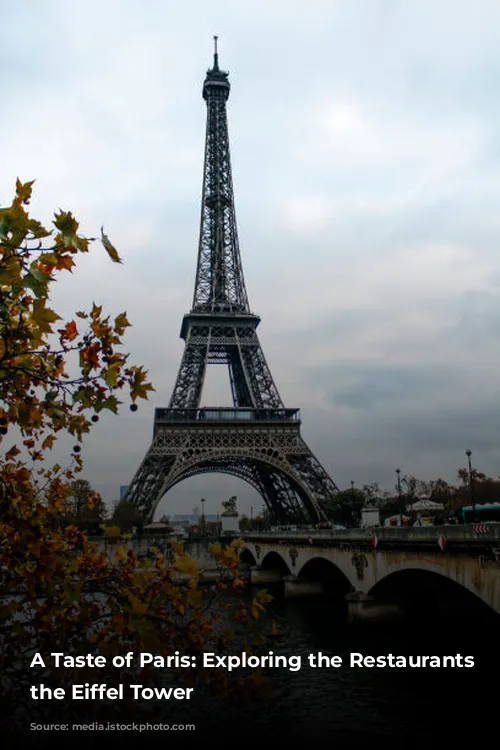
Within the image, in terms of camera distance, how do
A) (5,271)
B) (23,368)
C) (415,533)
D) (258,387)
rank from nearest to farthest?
(5,271) < (23,368) < (415,533) < (258,387)

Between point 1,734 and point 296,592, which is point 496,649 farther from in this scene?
point 1,734

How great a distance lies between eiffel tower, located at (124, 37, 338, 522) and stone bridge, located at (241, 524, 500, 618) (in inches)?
622

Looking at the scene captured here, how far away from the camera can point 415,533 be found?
25.5 m

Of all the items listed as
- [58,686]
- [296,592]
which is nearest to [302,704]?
[58,686]

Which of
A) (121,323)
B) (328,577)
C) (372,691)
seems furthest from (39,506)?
(328,577)

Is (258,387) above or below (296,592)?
above

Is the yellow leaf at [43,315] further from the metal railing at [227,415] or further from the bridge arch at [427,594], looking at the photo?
the metal railing at [227,415]

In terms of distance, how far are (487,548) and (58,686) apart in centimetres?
1798

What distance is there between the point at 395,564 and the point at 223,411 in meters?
45.0

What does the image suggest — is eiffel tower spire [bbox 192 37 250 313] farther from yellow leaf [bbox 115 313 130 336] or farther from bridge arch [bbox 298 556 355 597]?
yellow leaf [bbox 115 313 130 336]

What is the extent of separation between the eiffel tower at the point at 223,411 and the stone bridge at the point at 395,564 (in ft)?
51.8

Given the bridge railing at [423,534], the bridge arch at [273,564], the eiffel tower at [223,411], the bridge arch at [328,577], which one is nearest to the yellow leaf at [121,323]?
the bridge railing at [423,534]

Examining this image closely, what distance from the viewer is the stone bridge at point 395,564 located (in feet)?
67.7

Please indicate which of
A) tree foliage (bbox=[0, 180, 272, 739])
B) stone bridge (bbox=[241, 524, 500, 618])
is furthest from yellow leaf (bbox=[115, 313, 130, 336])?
stone bridge (bbox=[241, 524, 500, 618])
